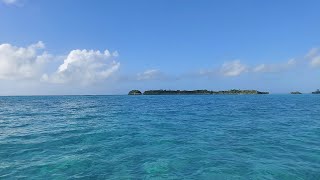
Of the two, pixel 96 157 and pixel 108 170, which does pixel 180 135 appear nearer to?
pixel 96 157

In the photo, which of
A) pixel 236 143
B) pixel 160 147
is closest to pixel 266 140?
pixel 236 143

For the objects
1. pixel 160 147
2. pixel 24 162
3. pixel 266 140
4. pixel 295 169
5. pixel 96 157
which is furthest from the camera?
pixel 266 140

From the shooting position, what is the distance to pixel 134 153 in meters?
19.0

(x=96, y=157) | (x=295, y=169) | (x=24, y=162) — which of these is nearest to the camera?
(x=295, y=169)

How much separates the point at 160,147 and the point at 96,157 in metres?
5.16

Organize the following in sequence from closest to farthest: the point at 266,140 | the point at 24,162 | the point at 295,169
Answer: the point at 295,169 → the point at 24,162 → the point at 266,140

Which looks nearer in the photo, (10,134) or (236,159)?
(236,159)

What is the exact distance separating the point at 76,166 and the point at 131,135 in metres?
10.8

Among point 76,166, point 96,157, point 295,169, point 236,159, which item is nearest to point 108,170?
point 76,166

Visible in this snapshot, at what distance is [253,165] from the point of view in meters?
15.8

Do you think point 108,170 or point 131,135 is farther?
point 131,135

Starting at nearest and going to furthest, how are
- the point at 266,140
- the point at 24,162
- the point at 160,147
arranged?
the point at 24,162 < the point at 160,147 < the point at 266,140

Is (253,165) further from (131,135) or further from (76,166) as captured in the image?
(131,135)

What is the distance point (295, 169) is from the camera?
15070 millimetres
